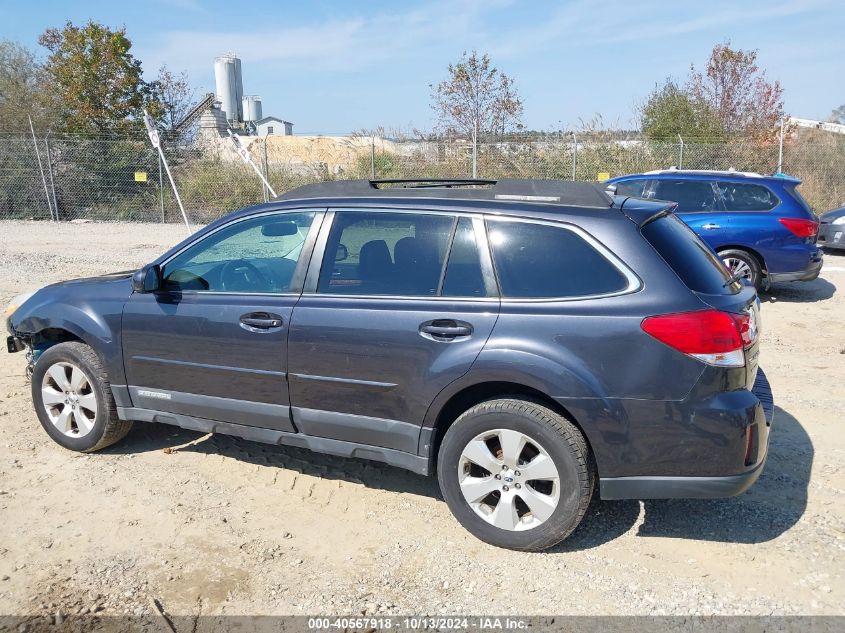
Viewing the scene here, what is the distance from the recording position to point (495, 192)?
3.98 m

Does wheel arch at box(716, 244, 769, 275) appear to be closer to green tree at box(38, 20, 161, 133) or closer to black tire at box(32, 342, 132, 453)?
black tire at box(32, 342, 132, 453)

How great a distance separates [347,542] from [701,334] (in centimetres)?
207

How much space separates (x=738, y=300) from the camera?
11.6 feet

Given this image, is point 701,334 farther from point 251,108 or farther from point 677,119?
point 251,108

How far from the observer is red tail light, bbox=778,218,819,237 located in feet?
30.9

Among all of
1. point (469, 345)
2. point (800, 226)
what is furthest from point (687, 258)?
point (800, 226)

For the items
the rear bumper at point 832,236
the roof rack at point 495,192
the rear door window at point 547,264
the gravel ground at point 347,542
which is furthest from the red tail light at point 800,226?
the rear door window at point 547,264

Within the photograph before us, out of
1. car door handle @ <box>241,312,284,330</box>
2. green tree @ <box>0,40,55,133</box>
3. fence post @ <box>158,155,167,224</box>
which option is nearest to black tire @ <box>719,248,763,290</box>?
car door handle @ <box>241,312,284,330</box>

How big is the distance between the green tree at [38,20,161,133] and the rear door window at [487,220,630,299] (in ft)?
71.9

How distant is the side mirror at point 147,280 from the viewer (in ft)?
14.2

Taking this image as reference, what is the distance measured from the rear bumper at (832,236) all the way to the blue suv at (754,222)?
15.1 feet

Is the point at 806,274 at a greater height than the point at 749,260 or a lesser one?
lesser

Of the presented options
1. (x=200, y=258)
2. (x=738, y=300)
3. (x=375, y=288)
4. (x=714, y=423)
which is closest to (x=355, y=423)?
(x=375, y=288)

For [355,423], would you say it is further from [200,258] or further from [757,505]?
[757,505]
